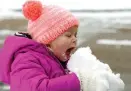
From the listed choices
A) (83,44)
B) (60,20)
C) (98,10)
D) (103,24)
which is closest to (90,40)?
(83,44)

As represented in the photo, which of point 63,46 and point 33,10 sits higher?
point 33,10

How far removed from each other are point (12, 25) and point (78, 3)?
445cm

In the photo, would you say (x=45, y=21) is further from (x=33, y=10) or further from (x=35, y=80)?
(x=35, y=80)

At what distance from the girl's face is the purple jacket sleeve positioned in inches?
10.1

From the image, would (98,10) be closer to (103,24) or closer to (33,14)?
(103,24)

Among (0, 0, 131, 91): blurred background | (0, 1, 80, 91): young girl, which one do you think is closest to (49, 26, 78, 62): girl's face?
(0, 1, 80, 91): young girl

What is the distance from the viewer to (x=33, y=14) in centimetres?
316

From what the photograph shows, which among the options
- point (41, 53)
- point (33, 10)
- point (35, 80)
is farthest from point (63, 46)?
point (35, 80)

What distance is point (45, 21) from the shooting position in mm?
3189

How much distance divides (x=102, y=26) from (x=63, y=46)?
851cm

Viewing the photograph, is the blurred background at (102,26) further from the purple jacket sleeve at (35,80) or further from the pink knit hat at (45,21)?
the purple jacket sleeve at (35,80)

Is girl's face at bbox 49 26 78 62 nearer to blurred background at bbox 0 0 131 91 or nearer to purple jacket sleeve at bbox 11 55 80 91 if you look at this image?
purple jacket sleeve at bbox 11 55 80 91

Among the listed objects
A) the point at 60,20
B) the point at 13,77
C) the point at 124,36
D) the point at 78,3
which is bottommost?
the point at 78,3

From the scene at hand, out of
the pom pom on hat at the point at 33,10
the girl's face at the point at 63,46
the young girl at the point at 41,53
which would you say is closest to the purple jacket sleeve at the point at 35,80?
the young girl at the point at 41,53
